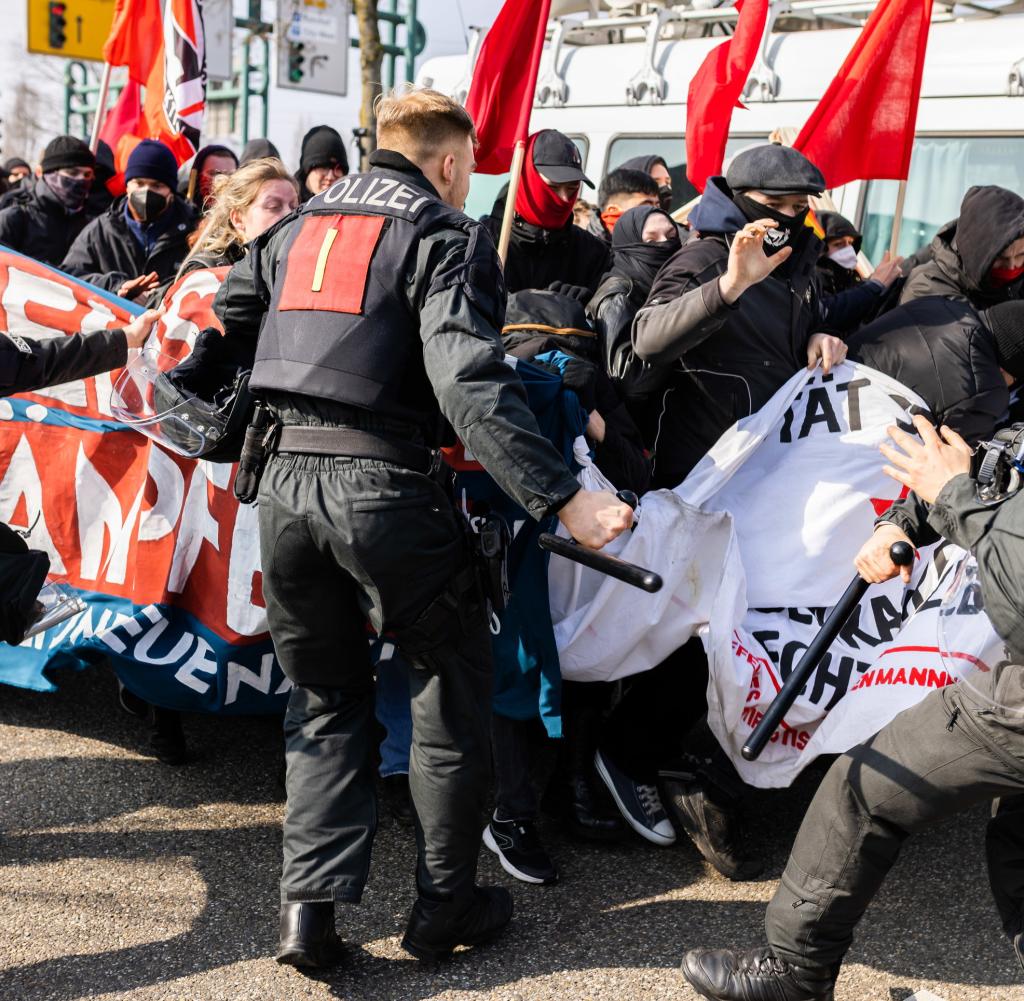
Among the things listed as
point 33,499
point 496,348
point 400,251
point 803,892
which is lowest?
point 803,892

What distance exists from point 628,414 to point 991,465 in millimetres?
1618

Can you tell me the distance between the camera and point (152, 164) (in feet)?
19.8

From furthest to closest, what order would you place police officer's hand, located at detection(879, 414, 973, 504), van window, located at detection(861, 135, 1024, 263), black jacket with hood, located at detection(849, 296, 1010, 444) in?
van window, located at detection(861, 135, 1024, 263) < black jacket with hood, located at detection(849, 296, 1010, 444) < police officer's hand, located at detection(879, 414, 973, 504)

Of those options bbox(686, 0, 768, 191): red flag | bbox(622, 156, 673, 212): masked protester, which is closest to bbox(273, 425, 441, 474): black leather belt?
bbox(686, 0, 768, 191): red flag

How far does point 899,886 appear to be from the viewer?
12.1 ft

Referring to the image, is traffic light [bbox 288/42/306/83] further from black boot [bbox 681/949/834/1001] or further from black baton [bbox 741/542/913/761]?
black boot [bbox 681/949/834/1001]

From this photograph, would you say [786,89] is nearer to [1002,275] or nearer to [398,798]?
[1002,275]

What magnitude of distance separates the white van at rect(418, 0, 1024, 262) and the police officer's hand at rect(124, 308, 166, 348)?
3023 mm

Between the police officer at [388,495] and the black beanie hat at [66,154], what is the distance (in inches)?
164

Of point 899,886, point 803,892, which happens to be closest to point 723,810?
point 899,886

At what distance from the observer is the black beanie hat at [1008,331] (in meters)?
4.07

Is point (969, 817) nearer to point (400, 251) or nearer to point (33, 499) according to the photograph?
point (400, 251)

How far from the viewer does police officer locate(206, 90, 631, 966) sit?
2842mm

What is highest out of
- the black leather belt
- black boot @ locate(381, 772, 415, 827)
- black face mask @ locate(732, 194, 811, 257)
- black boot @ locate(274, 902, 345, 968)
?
black face mask @ locate(732, 194, 811, 257)
